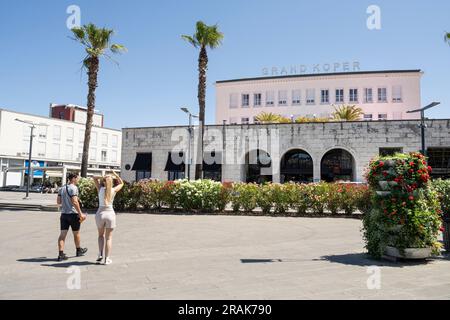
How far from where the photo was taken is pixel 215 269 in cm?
612

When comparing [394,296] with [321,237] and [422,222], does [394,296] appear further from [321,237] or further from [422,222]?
[321,237]

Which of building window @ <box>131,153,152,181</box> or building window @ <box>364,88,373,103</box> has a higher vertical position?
building window @ <box>364,88,373,103</box>

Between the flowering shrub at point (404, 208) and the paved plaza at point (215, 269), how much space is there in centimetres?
45

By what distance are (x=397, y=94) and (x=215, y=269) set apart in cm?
4422

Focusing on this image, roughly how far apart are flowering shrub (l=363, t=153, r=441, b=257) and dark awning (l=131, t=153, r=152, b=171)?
991 inches

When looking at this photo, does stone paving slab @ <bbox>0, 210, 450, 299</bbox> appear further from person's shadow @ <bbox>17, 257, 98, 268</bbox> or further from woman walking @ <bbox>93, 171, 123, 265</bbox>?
woman walking @ <bbox>93, 171, 123, 265</bbox>

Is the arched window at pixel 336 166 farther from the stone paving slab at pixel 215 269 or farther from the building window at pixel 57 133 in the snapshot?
the building window at pixel 57 133

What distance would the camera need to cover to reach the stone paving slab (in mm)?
4789

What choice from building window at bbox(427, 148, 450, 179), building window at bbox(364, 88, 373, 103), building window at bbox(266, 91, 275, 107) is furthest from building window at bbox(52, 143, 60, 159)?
building window at bbox(427, 148, 450, 179)

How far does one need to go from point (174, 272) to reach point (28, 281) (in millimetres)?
2264

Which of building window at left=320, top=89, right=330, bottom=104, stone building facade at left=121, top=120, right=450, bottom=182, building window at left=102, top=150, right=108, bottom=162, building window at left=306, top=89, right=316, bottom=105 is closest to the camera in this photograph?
stone building facade at left=121, top=120, right=450, bottom=182

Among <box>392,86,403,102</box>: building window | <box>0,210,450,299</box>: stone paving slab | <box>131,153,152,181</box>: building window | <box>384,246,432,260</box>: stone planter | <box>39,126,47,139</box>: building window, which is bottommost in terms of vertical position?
<box>0,210,450,299</box>: stone paving slab

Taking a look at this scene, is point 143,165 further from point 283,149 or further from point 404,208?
point 404,208

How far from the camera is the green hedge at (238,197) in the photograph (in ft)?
→ 53.0
